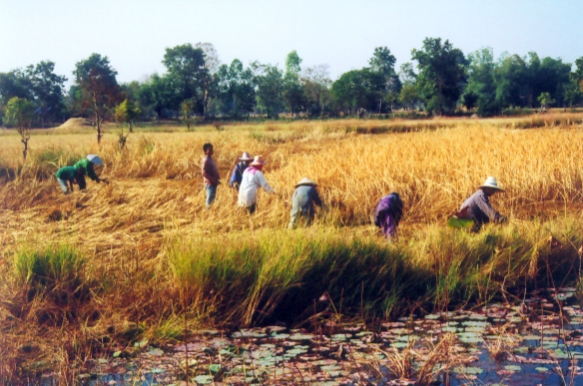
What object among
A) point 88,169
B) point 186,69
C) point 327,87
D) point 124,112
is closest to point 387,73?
point 327,87

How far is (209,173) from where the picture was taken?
1027 centimetres

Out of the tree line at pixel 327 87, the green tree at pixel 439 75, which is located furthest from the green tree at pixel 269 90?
the green tree at pixel 439 75

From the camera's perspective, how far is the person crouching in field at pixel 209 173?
10227mm

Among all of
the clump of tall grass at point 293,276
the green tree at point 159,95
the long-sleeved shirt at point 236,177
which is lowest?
the clump of tall grass at point 293,276

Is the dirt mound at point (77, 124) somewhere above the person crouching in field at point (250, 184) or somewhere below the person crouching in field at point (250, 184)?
above

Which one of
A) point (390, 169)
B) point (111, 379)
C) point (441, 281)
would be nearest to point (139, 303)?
point (111, 379)

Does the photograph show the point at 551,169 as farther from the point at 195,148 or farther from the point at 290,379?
the point at 195,148

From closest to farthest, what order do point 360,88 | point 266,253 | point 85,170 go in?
point 266,253 → point 85,170 → point 360,88

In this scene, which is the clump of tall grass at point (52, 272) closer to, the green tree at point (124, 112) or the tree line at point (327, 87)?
the green tree at point (124, 112)

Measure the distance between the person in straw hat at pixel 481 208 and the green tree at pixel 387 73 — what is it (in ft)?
169

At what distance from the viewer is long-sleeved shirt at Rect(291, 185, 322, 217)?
8516mm

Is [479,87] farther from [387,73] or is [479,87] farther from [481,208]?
[481,208]

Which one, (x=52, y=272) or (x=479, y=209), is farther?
(x=479, y=209)

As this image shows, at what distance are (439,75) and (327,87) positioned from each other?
21149 millimetres
